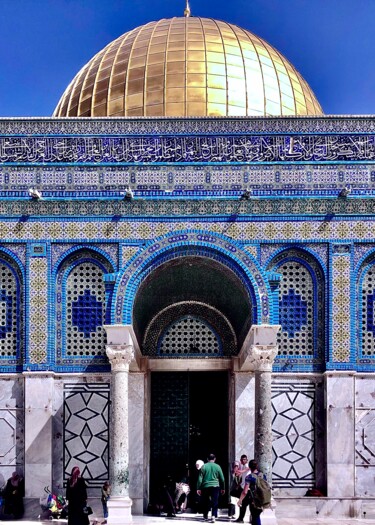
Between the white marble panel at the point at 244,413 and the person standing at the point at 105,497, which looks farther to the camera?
the white marble panel at the point at 244,413

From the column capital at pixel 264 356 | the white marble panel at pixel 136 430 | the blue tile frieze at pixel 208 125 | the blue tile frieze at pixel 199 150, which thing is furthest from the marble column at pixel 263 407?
the blue tile frieze at pixel 208 125

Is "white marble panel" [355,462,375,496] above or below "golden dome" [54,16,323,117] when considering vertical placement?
below

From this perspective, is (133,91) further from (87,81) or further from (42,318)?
(42,318)

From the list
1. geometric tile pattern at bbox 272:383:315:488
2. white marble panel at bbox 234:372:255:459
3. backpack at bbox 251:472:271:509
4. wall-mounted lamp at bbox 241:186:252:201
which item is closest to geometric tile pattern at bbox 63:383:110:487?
white marble panel at bbox 234:372:255:459

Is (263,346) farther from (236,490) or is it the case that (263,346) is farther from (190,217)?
(190,217)

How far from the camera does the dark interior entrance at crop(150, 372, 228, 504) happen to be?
20.5 m

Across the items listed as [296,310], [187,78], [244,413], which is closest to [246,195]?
[296,310]

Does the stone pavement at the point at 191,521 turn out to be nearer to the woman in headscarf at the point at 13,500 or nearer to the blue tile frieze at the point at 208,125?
the woman in headscarf at the point at 13,500

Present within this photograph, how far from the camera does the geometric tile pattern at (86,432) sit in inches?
738

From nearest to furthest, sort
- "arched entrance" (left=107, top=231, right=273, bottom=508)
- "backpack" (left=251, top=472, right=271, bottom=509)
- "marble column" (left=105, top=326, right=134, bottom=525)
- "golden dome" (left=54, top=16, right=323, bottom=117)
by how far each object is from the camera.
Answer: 1. "backpack" (left=251, top=472, right=271, bottom=509)
2. "marble column" (left=105, top=326, right=134, bottom=525)
3. "arched entrance" (left=107, top=231, right=273, bottom=508)
4. "golden dome" (left=54, top=16, right=323, bottom=117)

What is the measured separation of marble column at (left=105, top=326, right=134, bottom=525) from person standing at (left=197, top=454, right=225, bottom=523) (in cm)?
114

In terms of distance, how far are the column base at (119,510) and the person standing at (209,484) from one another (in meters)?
1.12

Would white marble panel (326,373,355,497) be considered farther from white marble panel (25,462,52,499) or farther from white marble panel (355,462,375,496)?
white marble panel (25,462,52,499)

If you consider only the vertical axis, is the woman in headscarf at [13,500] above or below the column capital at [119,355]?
below
